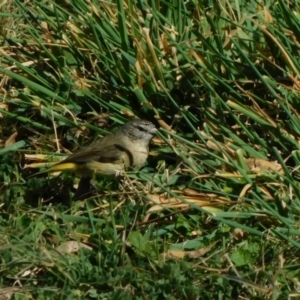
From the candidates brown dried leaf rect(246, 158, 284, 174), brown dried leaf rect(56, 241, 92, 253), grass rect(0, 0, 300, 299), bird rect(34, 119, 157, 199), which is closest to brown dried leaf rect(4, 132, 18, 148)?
grass rect(0, 0, 300, 299)

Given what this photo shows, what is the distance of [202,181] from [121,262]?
783 mm

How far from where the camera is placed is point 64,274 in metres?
5.09

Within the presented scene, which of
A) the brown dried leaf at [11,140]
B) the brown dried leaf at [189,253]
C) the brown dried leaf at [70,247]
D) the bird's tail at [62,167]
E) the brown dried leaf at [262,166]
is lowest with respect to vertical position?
the brown dried leaf at [11,140]

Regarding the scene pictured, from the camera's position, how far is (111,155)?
655 cm

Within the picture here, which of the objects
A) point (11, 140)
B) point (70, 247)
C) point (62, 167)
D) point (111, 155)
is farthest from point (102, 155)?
point (70, 247)

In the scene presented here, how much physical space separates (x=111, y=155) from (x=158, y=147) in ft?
1.07

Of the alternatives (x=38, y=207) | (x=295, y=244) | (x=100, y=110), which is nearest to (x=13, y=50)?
(x=100, y=110)

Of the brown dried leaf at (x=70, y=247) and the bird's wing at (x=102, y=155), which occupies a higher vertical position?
the brown dried leaf at (x=70, y=247)

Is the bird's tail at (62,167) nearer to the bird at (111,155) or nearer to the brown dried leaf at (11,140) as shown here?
the bird at (111,155)

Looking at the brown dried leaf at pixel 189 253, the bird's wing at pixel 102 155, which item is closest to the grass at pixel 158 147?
the brown dried leaf at pixel 189 253

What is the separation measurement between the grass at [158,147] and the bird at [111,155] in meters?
0.09

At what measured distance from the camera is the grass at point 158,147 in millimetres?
5102

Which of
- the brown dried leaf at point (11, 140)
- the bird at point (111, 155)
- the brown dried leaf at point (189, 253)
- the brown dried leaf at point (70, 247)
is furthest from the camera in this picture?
the brown dried leaf at point (11, 140)

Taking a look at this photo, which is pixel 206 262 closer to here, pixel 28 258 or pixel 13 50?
pixel 28 258
